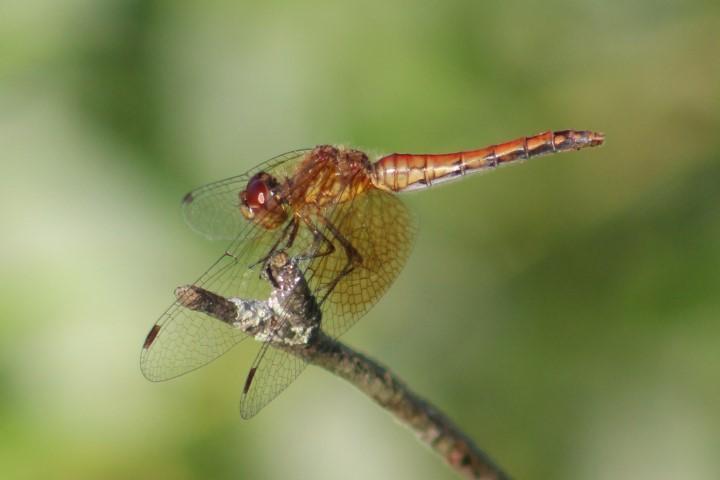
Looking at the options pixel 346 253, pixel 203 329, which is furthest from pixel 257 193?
pixel 203 329

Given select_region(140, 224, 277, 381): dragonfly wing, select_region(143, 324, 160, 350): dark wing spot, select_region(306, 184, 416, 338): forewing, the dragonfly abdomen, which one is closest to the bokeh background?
the dragonfly abdomen

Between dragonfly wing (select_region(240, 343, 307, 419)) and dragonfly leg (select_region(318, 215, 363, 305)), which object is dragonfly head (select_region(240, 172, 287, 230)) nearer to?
dragonfly leg (select_region(318, 215, 363, 305))

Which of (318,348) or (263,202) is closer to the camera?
(318,348)

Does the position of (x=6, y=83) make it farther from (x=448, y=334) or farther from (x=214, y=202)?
(x=448, y=334)

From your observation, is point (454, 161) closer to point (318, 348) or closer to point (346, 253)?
point (346, 253)

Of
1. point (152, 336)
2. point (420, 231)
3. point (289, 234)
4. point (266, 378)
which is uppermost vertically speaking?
point (420, 231)

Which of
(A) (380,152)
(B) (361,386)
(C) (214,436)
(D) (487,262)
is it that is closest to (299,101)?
(A) (380,152)

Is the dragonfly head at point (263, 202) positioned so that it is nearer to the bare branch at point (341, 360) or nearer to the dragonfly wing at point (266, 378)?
the dragonfly wing at point (266, 378)

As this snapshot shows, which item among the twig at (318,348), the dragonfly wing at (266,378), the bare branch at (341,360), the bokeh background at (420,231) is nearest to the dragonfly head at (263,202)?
the bokeh background at (420,231)

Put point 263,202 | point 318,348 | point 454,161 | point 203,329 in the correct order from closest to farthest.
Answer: point 318,348 < point 203,329 < point 263,202 < point 454,161
